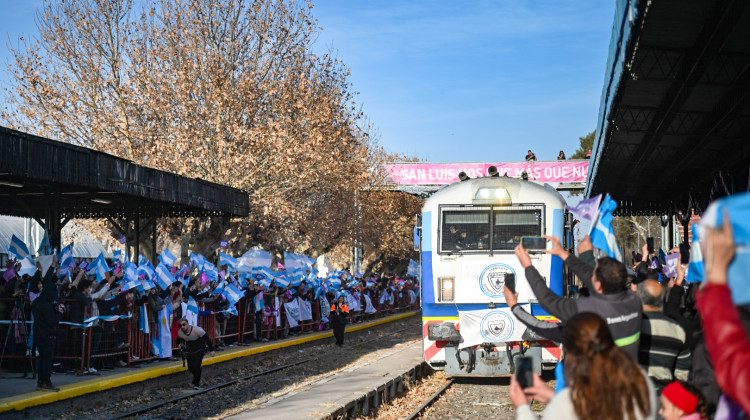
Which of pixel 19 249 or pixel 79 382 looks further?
pixel 19 249

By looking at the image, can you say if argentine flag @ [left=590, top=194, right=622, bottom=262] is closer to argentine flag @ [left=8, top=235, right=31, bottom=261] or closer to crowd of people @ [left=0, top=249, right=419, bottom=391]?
crowd of people @ [left=0, top=249, right=419, bottom=391]

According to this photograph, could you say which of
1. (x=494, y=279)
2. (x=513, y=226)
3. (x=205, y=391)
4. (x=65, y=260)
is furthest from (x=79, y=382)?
(x=513, y=226)

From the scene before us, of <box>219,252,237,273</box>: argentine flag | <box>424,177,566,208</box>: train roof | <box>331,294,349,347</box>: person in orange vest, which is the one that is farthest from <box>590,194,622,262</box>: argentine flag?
<box>331,294,349,347</box>: person in orange vest

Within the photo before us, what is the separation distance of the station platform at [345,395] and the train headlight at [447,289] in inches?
70.7

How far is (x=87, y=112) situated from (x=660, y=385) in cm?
2734

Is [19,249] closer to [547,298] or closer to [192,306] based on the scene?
[192,306]

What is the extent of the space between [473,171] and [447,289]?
33090 mm

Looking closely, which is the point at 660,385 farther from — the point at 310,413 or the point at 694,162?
the point at 694,162

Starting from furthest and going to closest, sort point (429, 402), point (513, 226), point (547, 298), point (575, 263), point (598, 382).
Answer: point (513, 226) < point (429, 402) < point (575, 263) < point (547, 298) < point (598, 382)

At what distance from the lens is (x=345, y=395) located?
42.8 feet

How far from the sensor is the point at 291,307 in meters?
25.3

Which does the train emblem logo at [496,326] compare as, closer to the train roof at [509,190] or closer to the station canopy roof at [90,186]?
the train roof at [509,190]

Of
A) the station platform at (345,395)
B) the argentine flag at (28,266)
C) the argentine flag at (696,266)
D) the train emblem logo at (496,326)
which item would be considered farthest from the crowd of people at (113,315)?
the argentine flag at (696,266)

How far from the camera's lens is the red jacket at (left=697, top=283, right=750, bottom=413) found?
2.76 meters
